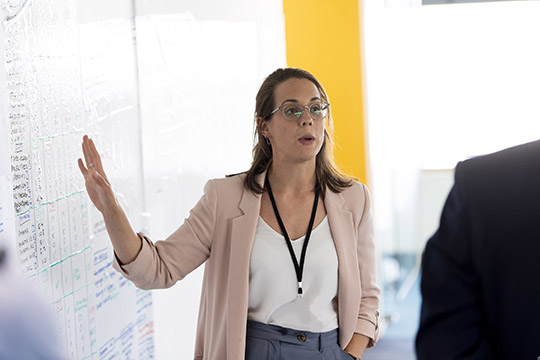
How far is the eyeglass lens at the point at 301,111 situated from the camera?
2.46 metres

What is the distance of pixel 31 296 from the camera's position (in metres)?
1.90

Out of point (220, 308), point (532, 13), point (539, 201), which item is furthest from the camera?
point (532, 13)

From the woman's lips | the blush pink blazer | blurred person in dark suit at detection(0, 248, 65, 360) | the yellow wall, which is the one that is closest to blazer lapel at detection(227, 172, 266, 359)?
the blush pink blazer

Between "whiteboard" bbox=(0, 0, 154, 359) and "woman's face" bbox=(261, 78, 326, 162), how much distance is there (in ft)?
2.01

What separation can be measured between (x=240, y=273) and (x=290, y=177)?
0.39m

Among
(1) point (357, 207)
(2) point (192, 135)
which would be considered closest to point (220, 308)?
(1) point (357, 207)

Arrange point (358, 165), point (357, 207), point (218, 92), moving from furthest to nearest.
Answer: point (358, 165) < point (218, 92) < point (357, 207)

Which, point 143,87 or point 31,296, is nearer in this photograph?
point 31,296

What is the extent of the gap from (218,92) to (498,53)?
3.00 metres

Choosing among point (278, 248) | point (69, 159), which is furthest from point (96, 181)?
point (278, 248)

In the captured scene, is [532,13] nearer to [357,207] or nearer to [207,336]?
[357,207]

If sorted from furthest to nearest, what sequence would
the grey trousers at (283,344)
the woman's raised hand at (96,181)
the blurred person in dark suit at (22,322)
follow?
the grey trousers at (283,344)
the woman's raised hand at (96,181)
the blurred person in dark suit at (22,322)

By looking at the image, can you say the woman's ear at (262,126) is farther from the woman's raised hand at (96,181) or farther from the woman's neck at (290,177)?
the woman's raised hand at (96,181)

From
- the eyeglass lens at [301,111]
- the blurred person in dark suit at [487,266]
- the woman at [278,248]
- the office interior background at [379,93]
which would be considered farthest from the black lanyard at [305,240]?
the blurred person in dark suit at [487,266]
